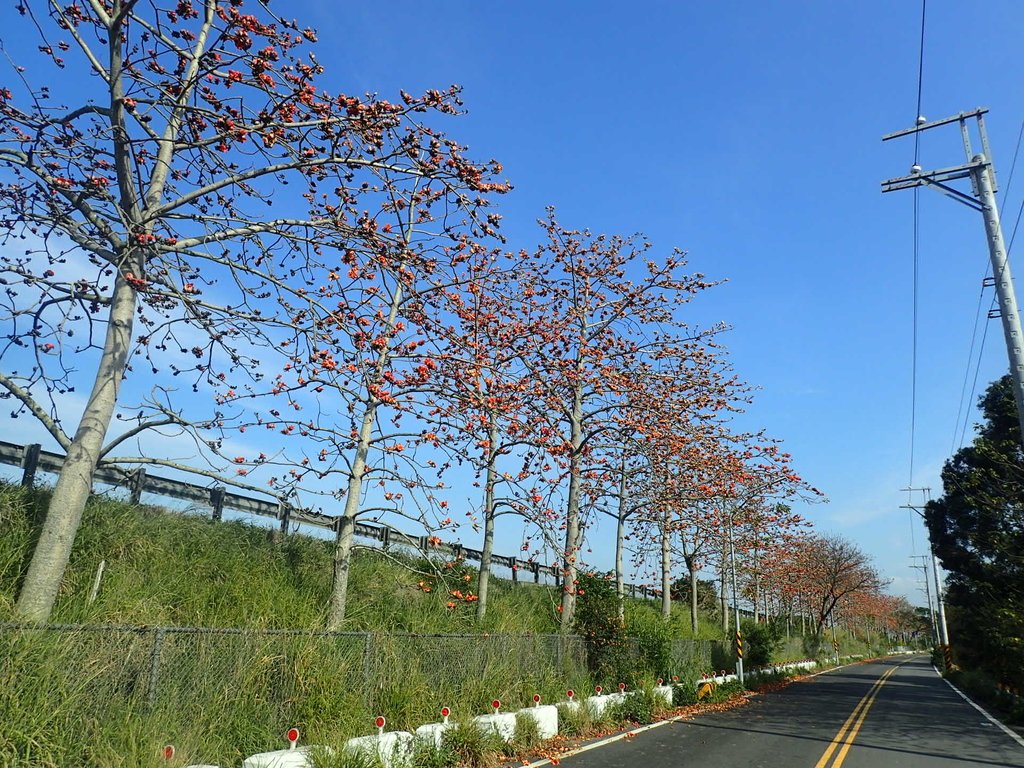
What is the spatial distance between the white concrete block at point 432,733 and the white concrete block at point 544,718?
2.16m

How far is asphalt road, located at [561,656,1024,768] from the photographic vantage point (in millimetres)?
11141

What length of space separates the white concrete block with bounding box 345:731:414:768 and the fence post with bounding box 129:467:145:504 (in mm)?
5846

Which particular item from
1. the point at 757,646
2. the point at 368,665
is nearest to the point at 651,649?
the point at 368,665

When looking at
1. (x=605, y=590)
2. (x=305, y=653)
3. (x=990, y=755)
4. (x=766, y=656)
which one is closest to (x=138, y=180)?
(x=305, y=653)

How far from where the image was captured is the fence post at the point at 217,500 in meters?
13.2

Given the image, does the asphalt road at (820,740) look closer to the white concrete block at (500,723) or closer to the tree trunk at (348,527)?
the white concrete block at (500,723)

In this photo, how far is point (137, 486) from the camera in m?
11.6

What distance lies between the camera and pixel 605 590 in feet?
55.7

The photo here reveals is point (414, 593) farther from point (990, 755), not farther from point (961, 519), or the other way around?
point (961, 519)

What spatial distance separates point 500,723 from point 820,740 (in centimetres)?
730

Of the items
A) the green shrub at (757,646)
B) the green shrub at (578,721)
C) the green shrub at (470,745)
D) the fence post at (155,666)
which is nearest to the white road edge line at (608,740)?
the green shrub at (578,721)

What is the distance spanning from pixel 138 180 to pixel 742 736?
561 inches

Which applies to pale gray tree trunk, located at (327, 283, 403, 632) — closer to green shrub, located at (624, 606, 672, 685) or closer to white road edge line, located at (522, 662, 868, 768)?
white road edge line, located at (522, 662, 868, 768)

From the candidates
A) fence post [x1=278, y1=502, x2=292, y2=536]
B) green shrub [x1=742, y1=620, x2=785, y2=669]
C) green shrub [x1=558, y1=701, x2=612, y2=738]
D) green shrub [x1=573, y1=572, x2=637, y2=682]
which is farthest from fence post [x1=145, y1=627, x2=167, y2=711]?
green shrub [x1=742, y1=620, x2=785, y2=669]
